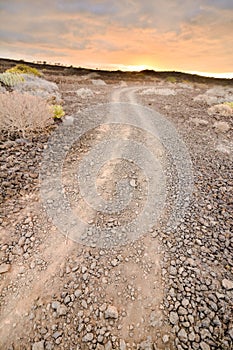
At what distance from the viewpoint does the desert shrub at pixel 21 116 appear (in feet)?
18.6

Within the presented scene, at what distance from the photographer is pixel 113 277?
114 inches

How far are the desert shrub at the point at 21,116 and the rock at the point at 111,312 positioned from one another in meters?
4.93

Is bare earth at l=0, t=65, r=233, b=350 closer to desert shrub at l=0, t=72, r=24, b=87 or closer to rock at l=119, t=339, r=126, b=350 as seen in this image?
rock at l=119, t=339, r=126, b=350

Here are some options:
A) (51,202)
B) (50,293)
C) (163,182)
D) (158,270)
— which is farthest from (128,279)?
(163,182)

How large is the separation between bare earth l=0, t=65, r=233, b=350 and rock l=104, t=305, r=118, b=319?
0.04 ft

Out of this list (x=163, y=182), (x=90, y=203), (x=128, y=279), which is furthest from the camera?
(x=163, y=182)

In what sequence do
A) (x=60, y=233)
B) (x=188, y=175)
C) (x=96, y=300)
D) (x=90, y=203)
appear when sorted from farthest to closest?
1. (x=188, y=175)
2. (x=90, y=203)
3. (x=60, y=233)
4. (x=96, y=300)

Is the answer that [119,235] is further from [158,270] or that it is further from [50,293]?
[50,293]

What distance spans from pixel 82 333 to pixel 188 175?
401cm

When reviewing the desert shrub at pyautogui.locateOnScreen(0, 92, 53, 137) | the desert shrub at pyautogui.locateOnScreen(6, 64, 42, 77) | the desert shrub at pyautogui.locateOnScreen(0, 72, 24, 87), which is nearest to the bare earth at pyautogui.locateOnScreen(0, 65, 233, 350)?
the desert shrub at pyautogui.locateOnScreen(0, 92, 53, 137)

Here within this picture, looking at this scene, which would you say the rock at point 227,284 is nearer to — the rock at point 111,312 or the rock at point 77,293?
the rock at point 111,312

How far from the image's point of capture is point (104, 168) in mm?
5051

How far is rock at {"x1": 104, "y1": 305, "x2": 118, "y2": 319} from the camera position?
98.4 inches

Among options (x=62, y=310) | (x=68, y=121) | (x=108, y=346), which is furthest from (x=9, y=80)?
(x=108, y=346)
